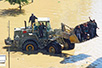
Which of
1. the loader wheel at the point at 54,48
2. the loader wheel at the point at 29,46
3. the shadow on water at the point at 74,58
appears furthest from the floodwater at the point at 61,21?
the loader wheel at the point at 29,46

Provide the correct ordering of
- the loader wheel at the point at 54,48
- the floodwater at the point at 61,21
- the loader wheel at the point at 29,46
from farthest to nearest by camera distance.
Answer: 1. the loader wheel at the point at 29,46
2. the loader wheel at the point at 54,48
3. the floodwater at the point at 61,21

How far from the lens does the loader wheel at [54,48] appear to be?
15805 mm

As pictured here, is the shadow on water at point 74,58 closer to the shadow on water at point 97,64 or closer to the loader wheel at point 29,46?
the shadow on water at point 97,64

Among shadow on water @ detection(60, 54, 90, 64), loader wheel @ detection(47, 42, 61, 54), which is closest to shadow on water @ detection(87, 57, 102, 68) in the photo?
shadow on water @ detection(60, 54, 90, 64)

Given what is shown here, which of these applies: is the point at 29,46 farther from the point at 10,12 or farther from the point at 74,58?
the point at 10,12

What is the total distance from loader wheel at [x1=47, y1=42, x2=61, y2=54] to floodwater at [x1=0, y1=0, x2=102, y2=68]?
0.48 m

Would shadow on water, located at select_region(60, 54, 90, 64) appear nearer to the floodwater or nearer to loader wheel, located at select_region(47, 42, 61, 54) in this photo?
the floodwater

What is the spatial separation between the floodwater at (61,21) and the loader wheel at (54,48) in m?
0.48

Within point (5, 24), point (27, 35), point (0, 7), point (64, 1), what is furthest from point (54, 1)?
point (27, 35)

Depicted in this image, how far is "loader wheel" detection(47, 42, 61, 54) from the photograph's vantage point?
622 inches

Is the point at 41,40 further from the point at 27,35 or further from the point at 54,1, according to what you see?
the point at 54,1

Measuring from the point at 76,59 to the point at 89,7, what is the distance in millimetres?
17446

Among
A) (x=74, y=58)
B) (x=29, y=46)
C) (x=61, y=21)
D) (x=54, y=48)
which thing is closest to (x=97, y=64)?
(x=74, y=58)

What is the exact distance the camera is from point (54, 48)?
15852 millimetres
